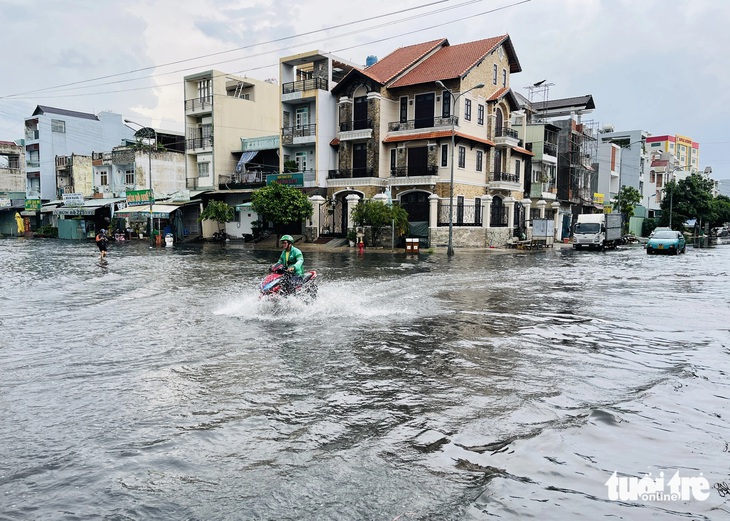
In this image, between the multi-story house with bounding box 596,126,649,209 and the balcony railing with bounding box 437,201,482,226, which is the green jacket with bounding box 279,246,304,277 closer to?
the balcony railing with bounding box 437,201,482,226

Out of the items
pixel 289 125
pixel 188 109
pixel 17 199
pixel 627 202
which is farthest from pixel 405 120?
pixel 17 199

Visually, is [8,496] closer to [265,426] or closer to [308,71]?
[265,426]

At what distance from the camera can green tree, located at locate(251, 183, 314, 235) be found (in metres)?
38.3

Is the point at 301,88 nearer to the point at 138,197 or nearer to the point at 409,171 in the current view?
the point at 409,171

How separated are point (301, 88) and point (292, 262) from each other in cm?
3433

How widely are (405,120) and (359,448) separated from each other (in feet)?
124

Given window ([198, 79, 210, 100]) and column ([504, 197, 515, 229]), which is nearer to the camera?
column ([504, 197, 515, 229])

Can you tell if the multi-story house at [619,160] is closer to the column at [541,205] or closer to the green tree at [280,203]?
the column at [541,205]

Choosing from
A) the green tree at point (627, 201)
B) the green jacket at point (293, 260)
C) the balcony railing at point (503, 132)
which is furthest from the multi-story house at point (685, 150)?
the green jacket at point (293, 260)

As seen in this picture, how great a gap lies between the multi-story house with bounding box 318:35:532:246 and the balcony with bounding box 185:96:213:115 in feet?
43.0

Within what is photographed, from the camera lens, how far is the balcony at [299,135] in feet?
140

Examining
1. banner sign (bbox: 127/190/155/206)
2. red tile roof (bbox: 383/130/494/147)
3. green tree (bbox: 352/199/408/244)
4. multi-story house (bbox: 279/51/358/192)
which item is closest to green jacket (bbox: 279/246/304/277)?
green tree (bbox: 352/199/408/244)

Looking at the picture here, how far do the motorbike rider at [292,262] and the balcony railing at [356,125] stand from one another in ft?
97.0

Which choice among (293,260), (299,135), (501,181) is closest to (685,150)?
(501,181)
